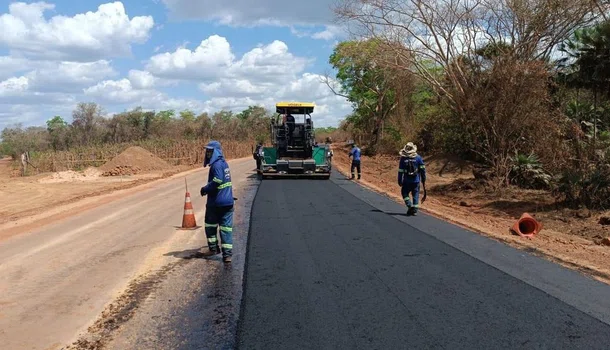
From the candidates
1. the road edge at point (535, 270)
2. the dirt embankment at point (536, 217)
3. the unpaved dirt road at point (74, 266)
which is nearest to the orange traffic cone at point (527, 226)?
the dirt embankment at point (536, 217)

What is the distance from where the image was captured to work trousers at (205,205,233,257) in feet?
25.2

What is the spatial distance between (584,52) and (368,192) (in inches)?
315

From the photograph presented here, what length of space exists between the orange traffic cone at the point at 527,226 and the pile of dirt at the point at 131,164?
30519 mm

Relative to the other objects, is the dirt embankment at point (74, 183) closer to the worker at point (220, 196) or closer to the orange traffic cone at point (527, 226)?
the worker at point (220, 196)

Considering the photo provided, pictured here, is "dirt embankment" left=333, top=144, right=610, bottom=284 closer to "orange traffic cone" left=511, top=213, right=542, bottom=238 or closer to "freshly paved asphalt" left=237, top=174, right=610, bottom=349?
"orange traffic cone" left=511, top=213, right=542, bottom=238

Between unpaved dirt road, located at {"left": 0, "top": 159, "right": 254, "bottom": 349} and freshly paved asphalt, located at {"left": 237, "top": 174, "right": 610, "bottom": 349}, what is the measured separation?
1644mm

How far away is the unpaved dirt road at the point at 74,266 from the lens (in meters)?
5.35

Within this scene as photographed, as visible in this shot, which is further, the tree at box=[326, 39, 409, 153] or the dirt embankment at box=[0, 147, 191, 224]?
the tree at box=[326, 39, 409, 153]

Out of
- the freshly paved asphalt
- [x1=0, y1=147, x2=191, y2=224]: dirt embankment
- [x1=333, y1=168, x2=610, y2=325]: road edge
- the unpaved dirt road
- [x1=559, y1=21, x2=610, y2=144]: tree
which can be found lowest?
[x1=0, y1=147, x2=191, y2=224]: dirt embankment

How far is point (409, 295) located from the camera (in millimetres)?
5637

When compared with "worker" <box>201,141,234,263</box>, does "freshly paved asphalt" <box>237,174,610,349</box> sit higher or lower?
lower

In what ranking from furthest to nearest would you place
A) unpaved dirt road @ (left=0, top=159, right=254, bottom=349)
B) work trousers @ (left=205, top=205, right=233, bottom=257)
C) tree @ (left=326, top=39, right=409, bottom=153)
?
tree @ (left=326, top=39, right=409, bottom=153) → work trousers @ (left=205, top=205, right=233, bottom=257) → unpaved dirt road @ (left=0, top=159, right=254, bottom=349)

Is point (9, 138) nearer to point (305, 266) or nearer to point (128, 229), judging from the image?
point (128, 229)

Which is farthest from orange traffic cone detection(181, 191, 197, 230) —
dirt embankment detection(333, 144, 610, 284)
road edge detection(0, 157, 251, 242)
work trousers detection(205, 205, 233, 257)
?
dirt embankment detection(333, 144, 610, 284)
